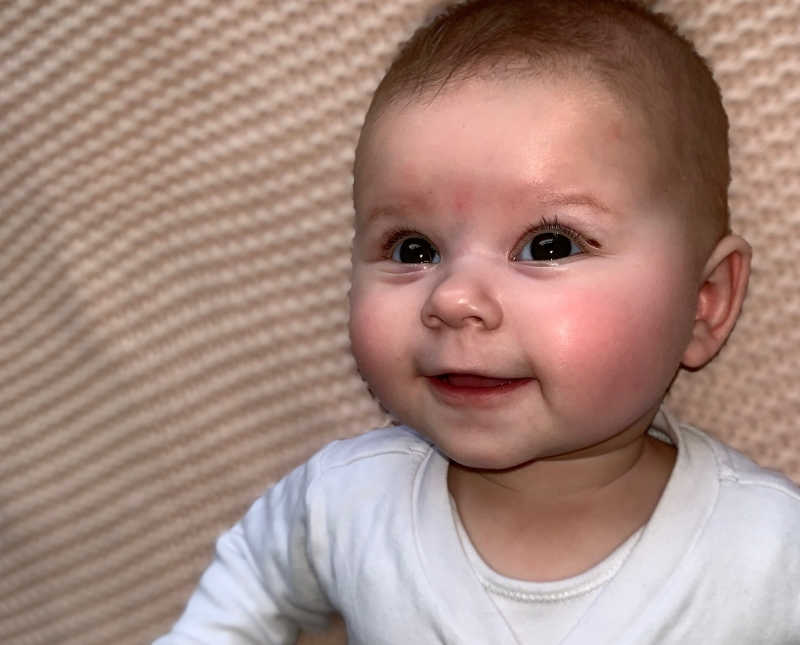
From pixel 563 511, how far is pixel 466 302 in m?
0.22

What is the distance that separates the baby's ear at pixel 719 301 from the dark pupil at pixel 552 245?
0.45ft

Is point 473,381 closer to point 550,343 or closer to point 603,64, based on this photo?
point 550,343

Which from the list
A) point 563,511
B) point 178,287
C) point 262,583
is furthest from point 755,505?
point 178,287

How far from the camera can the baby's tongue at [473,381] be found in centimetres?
77

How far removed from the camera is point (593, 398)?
76 centimetres

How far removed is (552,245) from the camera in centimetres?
77

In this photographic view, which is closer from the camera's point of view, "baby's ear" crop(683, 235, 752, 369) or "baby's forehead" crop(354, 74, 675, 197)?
"baby's forehead" crop(354, 74, 675, 197)

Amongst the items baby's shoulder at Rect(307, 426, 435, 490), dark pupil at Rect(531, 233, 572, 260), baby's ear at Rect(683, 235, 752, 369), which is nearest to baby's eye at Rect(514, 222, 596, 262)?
dark pupil at Rect(531, 233, 572, 260)

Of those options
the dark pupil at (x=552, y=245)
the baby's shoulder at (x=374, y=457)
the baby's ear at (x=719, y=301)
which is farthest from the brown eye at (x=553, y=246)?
the baby's shoulder at (x=374, y=457)

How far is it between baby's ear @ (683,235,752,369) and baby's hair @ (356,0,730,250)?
0.02 metres

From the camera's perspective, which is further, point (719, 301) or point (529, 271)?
point (719, 301)

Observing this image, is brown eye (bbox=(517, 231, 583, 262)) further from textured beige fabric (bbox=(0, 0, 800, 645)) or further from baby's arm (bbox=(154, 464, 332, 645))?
baby's arm (bbox=(154, 464, 332, 645))

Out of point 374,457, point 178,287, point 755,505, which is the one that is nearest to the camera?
point 755,505

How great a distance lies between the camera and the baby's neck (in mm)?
848
